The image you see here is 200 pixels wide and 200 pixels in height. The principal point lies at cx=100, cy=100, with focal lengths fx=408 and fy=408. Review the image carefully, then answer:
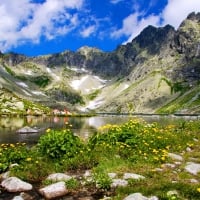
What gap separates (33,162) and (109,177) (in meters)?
4.86

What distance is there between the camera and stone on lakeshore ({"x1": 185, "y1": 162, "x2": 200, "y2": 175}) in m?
20.5

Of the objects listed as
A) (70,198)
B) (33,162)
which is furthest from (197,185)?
(33,162)

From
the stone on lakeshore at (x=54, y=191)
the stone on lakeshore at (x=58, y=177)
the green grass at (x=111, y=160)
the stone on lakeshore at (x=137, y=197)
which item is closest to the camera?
the stone on lakeshore at (x=137, y=197)

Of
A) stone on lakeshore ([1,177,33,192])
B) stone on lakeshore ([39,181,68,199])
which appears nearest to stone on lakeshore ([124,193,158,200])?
stone on lakeshore ([39,181,68,199])

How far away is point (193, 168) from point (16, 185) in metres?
9.00

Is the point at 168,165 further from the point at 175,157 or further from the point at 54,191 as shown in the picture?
the point at 54,191

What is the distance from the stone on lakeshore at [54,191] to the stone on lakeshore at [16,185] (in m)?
0.97

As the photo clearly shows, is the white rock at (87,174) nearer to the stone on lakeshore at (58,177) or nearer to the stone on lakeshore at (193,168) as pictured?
the stone on lakeshore at (58,177)

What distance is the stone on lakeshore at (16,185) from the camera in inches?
724

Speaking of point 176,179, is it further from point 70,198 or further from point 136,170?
point 70,198

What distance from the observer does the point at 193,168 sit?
21.1 meters

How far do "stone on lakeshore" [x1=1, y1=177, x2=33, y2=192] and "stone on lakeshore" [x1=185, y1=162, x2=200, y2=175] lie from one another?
26.2ft

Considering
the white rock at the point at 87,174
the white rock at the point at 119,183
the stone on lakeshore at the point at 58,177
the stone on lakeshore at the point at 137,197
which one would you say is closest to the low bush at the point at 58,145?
the white rock at the point at 87,174

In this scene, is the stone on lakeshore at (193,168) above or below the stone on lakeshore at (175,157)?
below
